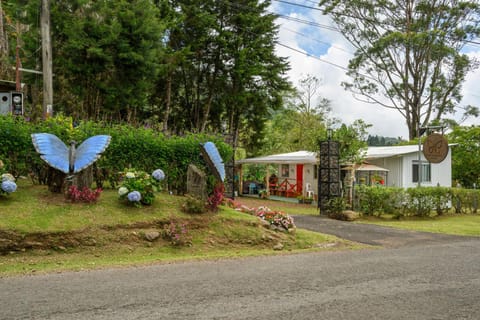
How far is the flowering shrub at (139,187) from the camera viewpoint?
8.15m

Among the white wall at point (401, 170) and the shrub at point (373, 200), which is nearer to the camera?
the shrub at point (373, 200)

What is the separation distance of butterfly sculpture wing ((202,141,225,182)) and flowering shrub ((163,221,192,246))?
1.63 meters

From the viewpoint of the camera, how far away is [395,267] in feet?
22.7

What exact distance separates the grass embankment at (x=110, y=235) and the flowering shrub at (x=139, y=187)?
195 mm

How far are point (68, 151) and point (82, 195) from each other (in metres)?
0.90

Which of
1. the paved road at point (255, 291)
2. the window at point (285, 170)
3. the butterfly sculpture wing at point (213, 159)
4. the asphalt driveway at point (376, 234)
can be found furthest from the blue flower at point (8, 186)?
the window at point (285, 170)

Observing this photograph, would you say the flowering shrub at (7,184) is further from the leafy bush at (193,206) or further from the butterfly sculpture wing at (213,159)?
the butterfly sculpture wing at (213,159)

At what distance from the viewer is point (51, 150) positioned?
25.3ft

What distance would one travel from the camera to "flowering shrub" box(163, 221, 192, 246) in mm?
7840

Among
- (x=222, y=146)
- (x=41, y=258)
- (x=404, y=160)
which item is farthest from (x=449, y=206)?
(x=41, y=258)

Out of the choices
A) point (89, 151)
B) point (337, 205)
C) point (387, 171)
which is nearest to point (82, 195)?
point (89, 151)

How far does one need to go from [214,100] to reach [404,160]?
40.2 feet

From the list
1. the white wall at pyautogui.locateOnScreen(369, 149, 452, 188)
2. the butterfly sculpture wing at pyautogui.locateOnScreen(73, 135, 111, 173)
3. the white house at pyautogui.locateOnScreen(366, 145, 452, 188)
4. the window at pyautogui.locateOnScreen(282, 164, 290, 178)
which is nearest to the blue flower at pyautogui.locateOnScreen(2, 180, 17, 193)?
the butterfly sculpture wing at pyautogui.locateOnScreen(73, 135, 111, 173)

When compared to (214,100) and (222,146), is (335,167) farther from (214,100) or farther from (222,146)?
(214,100)
